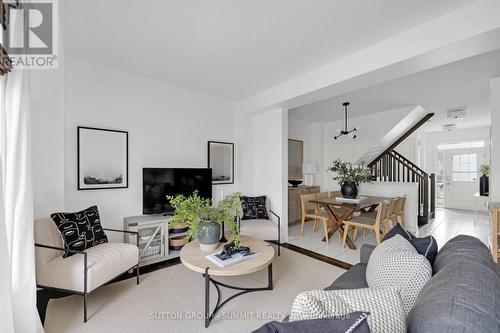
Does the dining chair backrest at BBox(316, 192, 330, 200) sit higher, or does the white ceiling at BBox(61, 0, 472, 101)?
the white ceiling at BBox(61, 0, 472, 101)

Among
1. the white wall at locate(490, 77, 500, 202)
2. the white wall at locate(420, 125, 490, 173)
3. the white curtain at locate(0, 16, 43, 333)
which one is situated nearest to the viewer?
the white curtain at locate(0, 16, 43, 333)

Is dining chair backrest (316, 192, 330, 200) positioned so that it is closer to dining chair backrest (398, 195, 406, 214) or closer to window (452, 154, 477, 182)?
dining chair backrest (398, 195, 406, 214)

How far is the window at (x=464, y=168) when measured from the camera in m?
6.96

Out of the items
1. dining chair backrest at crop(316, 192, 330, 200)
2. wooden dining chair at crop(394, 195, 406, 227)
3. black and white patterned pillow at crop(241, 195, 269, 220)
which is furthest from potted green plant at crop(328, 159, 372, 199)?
black and white patterned pillow at crop(241, 195, 269, 220)

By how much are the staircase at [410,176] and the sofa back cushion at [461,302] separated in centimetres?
463

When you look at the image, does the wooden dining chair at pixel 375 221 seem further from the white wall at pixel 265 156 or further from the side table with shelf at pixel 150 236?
the side table with shelf at pixel 150 236

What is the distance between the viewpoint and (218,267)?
1.98 metres

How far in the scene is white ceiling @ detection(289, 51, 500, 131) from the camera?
3.09 m

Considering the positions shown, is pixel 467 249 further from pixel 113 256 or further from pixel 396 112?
pixel 396 112

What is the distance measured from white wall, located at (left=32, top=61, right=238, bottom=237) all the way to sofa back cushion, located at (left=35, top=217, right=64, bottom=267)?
0.40 m

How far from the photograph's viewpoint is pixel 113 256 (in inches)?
86.1

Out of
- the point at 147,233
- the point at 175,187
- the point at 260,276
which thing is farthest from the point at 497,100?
the point at 147,233

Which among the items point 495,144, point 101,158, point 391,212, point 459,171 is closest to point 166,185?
point 101,158

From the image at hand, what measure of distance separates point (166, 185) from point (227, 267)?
182 cm
